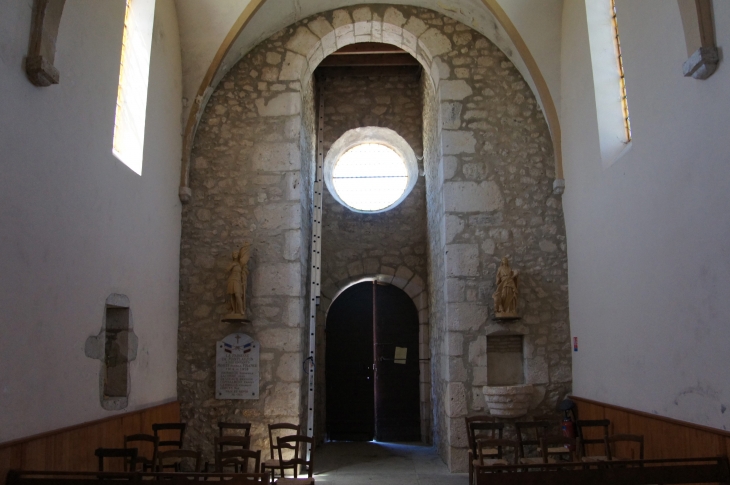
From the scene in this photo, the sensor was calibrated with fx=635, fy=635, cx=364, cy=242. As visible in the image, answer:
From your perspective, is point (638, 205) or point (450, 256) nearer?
point (638, 205)

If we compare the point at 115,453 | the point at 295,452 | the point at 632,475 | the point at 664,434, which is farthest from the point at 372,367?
the point at 632,475

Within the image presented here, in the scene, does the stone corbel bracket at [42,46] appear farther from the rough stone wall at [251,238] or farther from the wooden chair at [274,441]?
the wooden chair at [274,441]

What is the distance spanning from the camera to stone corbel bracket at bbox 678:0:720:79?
13.1ft

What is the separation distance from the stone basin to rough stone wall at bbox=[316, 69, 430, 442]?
2842 millimetres

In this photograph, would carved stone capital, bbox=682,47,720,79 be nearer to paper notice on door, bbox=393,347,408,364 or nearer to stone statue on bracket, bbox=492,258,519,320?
stone statue on bracket, bbox=492,258,519,320

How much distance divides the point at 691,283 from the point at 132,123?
4838mm

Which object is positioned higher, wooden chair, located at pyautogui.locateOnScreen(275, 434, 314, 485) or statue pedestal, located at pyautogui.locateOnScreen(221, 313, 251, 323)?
statue pedestal, located at pyautogui.locateOnScreen(221, 313, 251, 323)

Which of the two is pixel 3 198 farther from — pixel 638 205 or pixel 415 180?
pixel 415 180

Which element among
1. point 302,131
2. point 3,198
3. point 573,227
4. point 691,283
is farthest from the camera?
point 302,131

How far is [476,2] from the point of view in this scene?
6973 mm

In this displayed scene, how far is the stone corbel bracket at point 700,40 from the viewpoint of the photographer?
398 cm

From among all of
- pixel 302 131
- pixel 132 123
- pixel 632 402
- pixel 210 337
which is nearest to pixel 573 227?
pixel 632 402

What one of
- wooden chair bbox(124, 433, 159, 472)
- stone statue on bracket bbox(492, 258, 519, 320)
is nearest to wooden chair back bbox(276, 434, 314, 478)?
wooden chair bbox(124, 433, 159, 472)

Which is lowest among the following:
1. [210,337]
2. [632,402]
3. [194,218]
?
[632,402]
